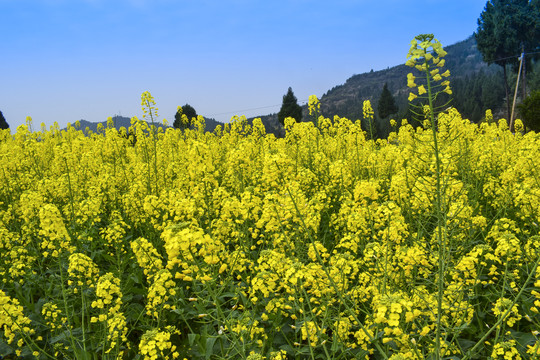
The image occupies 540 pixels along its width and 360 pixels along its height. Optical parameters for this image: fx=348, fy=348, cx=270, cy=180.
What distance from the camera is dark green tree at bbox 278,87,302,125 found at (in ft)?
125

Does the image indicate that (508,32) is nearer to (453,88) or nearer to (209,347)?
(453,88)

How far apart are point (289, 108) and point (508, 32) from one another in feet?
99.0

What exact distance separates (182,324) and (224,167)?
504 cm

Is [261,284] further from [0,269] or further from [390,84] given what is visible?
[390,84]

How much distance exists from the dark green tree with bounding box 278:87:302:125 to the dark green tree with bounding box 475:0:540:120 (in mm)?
25793

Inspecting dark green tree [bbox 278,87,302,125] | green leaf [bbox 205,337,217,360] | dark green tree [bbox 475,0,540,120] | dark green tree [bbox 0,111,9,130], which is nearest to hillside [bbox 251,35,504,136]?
dark green tree [bbox 475,0,540,120]

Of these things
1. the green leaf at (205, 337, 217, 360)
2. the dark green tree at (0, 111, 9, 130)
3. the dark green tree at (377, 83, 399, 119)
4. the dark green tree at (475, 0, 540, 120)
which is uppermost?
the dark green tree at (475, 0, 540, 120)

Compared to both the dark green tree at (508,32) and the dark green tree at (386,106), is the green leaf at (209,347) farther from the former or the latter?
the dark green tree at (508,32)

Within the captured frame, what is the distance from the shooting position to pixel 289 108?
1572 inches

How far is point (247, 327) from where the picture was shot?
2879 mm

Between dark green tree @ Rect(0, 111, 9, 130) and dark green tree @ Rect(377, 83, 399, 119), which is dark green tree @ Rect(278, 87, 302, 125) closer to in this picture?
dark green tree @ Rect(377, 83, 399, 119)

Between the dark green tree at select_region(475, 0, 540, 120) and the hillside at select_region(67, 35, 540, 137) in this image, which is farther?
the hillside at select_region(67, 35, 540, 137)

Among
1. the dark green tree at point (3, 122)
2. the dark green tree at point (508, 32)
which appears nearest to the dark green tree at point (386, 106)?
the dark green tree at point (508, 32)

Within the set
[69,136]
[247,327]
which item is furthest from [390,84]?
[247,327]
